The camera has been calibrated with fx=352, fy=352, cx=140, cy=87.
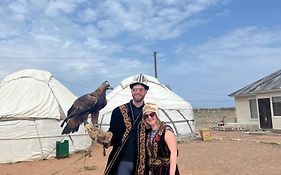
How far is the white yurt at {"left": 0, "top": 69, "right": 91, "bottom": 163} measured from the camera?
37.9 feet

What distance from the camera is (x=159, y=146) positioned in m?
2.83

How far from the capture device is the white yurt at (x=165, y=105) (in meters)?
14.9

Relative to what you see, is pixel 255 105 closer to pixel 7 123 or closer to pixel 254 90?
pixel 254 90

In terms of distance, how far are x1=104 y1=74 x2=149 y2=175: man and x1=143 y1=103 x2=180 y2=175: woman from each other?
0.10 meters

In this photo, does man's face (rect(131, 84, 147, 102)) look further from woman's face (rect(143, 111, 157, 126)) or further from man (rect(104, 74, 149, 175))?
woman's face (rect(143, 111, 157, 126))

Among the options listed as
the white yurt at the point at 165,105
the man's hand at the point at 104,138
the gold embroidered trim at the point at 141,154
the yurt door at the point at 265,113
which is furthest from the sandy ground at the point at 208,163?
the yurt door at the point at 265,113

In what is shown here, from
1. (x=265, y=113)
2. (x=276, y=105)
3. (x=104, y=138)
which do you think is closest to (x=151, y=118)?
(x=104, y=138)

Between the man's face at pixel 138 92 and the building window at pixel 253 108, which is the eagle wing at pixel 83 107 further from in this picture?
the building window at pixel 253 108

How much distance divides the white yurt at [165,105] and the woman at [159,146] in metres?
11.6

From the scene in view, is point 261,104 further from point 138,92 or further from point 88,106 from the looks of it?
point 138,92

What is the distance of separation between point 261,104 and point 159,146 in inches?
639

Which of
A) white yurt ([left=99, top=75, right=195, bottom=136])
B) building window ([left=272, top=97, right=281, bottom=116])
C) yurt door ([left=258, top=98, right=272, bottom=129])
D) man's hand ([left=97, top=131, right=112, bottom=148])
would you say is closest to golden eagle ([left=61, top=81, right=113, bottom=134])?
man's hand ([left=97, top=131, right=112, bottom=148])

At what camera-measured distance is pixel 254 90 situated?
721 inches

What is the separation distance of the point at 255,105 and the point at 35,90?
38.3 feet
